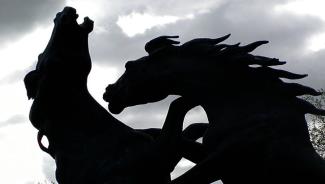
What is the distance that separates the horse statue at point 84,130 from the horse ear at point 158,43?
1.68ft

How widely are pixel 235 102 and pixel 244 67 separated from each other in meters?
0.34

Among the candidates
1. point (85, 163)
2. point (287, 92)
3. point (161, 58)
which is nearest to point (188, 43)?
point (161, 58)

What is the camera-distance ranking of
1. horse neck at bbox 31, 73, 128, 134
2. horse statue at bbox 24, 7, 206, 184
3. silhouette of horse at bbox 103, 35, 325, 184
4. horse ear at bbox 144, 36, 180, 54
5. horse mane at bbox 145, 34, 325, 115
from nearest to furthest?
silhouette of horse at bbox 103, 35, 325, 184, horse mane at bbox 145, 34, 325, 115, horse statue at bbox 24, 7, 206, 184, horse ear at bbox 144, 36, 180, 54, horse neck at bbox 31, 73, 128, 134

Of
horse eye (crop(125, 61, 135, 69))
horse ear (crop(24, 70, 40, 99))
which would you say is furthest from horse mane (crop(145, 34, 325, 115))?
horse ear (crop(24, 70, 40, 99))

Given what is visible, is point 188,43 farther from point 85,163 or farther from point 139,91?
point 85,163

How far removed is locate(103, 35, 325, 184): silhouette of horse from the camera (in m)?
4.14

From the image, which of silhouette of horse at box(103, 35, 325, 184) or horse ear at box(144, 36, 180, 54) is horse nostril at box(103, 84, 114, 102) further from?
horse ear at box(144, 36, 180, 54)

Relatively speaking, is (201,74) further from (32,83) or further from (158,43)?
(32,83)

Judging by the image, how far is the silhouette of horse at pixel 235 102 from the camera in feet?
13.6

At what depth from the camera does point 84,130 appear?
16.3ft

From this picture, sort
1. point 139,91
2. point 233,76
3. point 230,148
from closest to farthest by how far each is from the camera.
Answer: point 230,148, point 233,76, point 139,91

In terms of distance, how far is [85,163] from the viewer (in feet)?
15.8

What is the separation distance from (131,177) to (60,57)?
128 centimetres

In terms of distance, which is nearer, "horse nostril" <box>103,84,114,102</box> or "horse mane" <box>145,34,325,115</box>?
"horse mane" <box>145,34,325,115</box>
